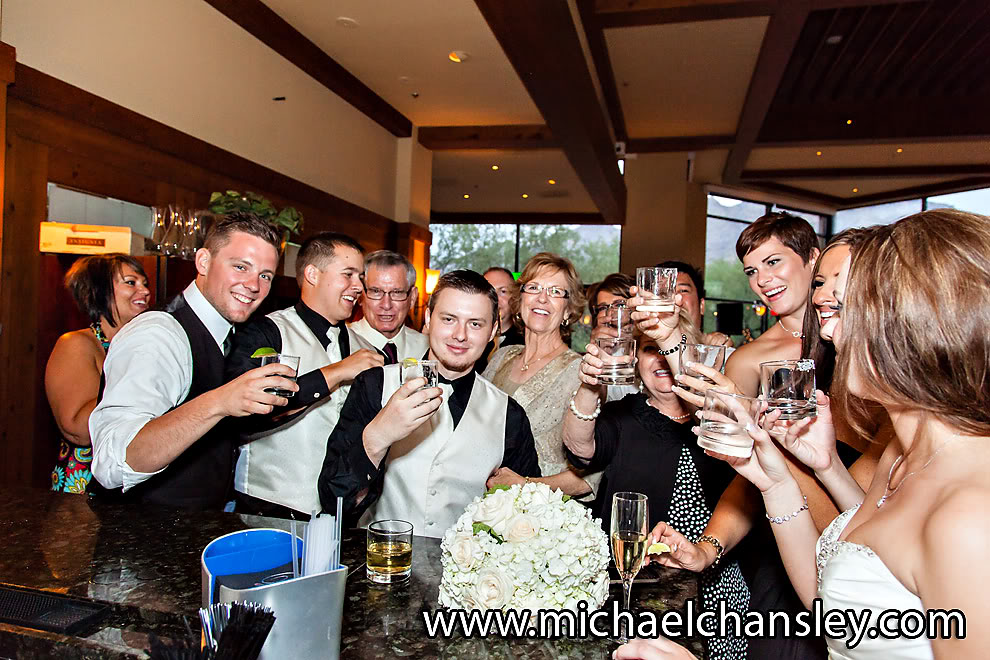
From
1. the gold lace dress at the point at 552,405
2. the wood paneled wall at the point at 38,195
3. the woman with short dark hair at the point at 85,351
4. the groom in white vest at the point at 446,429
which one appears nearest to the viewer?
the groom in white vest at the point at 446,429

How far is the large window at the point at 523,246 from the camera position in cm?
1502

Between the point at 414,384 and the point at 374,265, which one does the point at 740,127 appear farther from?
the point at 414,384

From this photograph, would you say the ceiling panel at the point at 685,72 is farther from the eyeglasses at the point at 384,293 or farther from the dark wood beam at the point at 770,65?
the eyeglasses at the point at 384,293

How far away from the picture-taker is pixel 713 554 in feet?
6.14

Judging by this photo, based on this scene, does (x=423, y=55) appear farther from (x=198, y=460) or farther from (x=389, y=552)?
(x=389, y=552)

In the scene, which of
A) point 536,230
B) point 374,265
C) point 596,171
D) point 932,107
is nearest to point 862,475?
point 374,265

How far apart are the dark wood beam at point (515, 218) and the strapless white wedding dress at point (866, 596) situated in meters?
13.7

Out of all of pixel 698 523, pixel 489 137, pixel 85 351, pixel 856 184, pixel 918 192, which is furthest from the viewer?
pixel 856 184

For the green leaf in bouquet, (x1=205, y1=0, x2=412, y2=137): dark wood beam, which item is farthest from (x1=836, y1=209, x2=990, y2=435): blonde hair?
(x1=205, y1=0, x2=412, y2=137): dark wood beam

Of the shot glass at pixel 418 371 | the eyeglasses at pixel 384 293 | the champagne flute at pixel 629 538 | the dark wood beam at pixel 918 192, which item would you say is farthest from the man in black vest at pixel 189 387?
the dark wood beam at pixel 918 192

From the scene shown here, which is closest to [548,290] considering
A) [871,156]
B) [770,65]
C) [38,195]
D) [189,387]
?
[189,387]

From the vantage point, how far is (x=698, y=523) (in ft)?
7.92

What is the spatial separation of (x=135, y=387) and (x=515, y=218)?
13331 millimetres

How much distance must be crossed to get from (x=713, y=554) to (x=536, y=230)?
44.9 feet
